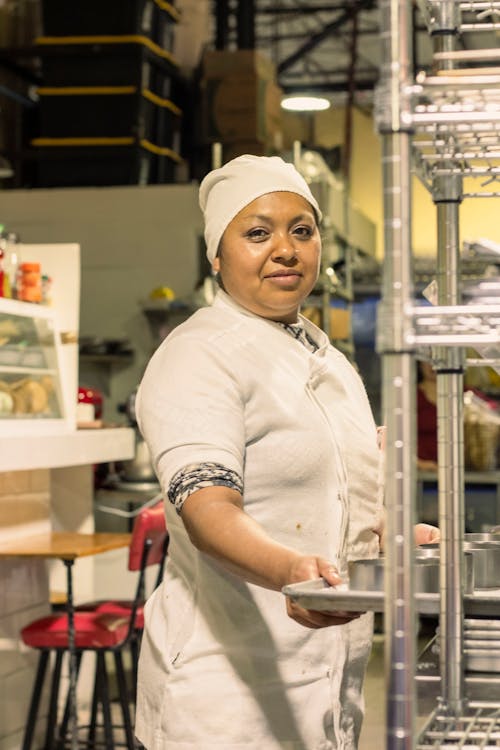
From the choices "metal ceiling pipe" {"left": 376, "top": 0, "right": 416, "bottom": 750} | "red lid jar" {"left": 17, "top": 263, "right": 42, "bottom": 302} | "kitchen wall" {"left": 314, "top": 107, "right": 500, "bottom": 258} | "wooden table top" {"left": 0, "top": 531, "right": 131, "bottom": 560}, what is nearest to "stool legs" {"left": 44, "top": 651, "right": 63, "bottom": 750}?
"wooden table top" {"left": 0, "top": 531, "right": 131, "bottom": 560}

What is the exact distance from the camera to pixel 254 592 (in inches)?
79.0

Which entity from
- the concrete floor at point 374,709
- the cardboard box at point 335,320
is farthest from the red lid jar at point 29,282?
the cardboard box at point 335,320

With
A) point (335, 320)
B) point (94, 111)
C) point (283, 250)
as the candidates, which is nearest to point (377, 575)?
point (283, 250)

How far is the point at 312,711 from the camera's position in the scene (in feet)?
6.56

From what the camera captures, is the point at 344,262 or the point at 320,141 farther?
the point at 320,141

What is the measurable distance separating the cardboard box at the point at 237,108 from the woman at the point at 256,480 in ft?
24.5

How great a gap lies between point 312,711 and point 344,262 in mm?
7780

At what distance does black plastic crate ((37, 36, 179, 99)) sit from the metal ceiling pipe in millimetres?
7976

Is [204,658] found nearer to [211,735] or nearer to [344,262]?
[211,735]

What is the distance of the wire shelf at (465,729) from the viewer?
52.9 inches

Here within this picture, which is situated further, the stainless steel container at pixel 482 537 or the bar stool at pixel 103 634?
the bar stool at pixel 103 634

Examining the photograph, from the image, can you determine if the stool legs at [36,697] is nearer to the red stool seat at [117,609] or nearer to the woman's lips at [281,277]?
the red stool seat at [117,609]

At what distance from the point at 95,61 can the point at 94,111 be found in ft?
1.16

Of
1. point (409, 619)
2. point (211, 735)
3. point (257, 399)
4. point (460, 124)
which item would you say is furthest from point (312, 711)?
point (460, 124)
